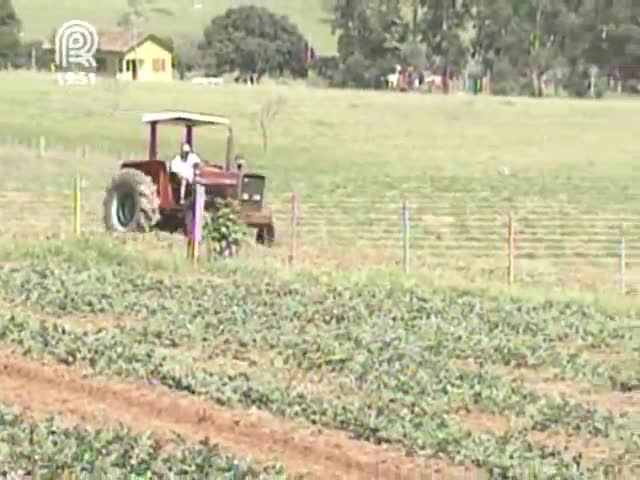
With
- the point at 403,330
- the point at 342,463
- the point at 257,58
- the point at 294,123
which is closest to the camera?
the point at 342,463

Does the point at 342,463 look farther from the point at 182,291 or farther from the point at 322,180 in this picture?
the point at 322,180

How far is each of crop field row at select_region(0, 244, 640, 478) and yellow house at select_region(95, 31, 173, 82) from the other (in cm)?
9705

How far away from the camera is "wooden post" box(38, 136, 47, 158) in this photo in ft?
156

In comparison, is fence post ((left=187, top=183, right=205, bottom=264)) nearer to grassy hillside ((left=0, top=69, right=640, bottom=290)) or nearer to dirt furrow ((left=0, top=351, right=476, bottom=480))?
grassy hillside ((left=0, top=69, right=640, bottom=290))

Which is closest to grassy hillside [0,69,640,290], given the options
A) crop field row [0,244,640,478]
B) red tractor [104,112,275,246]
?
red tractor [104,112,275,246]

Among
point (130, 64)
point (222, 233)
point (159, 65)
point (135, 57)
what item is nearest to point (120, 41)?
point (130, 64)

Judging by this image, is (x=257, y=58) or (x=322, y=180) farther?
(x=257, y=58)

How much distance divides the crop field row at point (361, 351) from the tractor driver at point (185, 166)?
448 centimetres

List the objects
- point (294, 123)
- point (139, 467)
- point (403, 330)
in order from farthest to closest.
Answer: point (294, 123), point (403, 330), point (139, 467)

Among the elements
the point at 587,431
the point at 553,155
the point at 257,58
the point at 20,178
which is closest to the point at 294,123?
the point at 553,155

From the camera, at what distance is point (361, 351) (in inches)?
564

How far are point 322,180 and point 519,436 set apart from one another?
36445 millimetres

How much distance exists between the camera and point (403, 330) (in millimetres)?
15719

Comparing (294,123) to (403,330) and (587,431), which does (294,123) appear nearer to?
(403,330)
